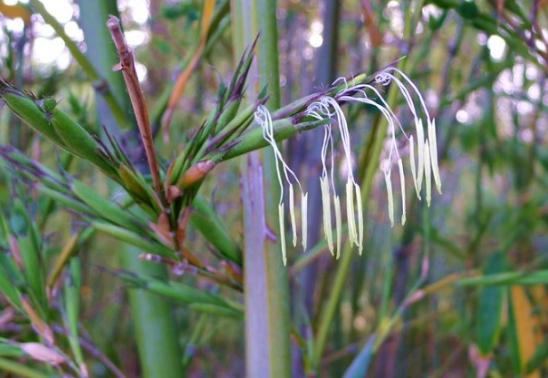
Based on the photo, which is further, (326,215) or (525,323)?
(525,323)

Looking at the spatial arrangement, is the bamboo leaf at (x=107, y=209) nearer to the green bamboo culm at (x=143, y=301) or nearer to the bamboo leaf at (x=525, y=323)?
the green bamboo culm at (x=143, y=301)

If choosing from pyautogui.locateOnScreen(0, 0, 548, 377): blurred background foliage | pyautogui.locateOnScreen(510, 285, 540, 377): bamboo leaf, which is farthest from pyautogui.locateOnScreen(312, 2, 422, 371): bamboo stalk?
pyautogui.locateOnScreen(510, 285, 540, 377): bamboo leaf

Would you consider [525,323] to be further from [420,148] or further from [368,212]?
[420,148]

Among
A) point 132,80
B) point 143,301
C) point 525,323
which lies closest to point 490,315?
point 525,323

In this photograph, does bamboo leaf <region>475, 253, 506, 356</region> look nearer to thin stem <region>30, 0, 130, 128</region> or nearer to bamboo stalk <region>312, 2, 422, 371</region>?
bamboo stalk <region>312, 2, 422, 371</region>

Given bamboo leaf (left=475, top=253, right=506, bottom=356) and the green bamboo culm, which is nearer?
the green bamboo culm

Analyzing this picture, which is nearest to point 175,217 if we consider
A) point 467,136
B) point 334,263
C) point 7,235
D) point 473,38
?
point 7,235

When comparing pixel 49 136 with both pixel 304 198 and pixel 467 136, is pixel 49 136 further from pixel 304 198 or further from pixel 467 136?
pixel 467 136

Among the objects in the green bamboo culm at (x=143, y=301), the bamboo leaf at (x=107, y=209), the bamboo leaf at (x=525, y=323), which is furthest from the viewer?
the bamboo leaf at (x=525, y=323)

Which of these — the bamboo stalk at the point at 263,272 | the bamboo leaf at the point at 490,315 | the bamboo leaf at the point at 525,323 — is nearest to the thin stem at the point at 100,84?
the bamboo stalk at the point at 263,272
